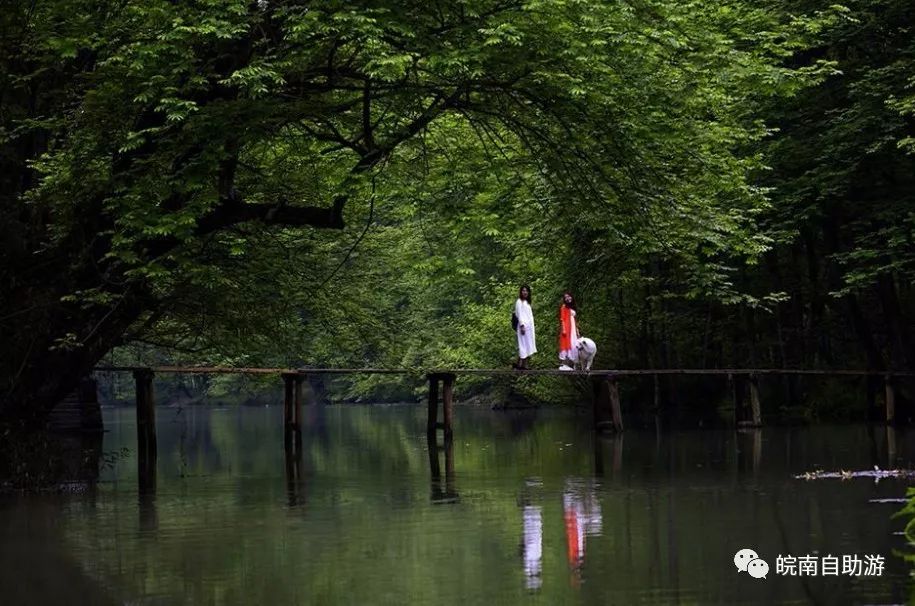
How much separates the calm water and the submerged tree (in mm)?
3125

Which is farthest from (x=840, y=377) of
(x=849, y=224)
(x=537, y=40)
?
(x=537, y=40)

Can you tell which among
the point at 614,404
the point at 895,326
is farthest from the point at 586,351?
the point at 895,326

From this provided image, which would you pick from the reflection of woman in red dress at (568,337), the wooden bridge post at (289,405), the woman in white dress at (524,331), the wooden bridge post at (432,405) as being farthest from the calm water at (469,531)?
the reflection of woman in red dress at (568,337)

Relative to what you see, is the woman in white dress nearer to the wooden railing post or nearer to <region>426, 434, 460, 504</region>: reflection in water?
the wooden railing post

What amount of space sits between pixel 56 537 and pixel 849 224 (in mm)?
20942

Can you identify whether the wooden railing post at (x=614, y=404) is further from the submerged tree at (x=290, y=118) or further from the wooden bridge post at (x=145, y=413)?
the wooden bridge post at (x=145, y=413)

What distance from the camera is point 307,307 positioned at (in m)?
28.5

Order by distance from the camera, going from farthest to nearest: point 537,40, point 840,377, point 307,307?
point 840,377 → point 307,307 → point 537,40

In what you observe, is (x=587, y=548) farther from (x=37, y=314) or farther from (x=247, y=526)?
(x=37, y=314)

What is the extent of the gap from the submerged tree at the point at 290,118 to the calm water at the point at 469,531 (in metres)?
3.13

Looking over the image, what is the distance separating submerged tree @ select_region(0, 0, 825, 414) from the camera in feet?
52.8

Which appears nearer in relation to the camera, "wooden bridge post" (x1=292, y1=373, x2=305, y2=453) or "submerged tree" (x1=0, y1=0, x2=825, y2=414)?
"submerged tree" (x1=0, y1=0, x2=825, y2=414)

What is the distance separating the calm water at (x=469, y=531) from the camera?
9.12m

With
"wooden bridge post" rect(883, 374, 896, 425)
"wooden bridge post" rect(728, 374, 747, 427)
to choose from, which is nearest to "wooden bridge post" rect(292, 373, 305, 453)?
"wooden bridge post" rect(728, 374, 747, 427)
